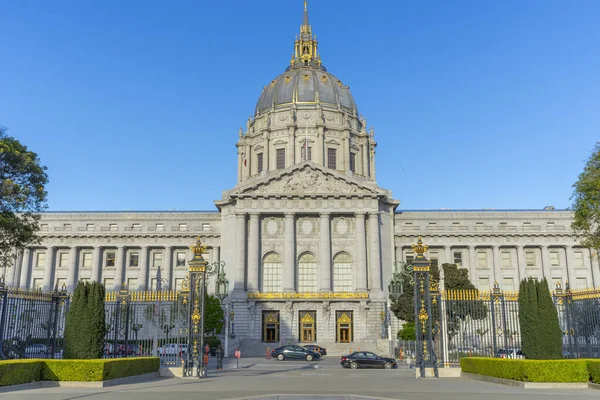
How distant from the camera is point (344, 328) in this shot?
216 ft

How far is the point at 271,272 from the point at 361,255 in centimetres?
1065

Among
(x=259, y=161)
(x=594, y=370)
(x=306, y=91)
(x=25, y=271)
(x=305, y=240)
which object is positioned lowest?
(x=594, y=370)

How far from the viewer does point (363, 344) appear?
61.0 metres

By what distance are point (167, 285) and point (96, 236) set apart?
38.4ft

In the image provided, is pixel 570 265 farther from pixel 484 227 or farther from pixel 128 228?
pixel 128 228

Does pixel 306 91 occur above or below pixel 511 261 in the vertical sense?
above

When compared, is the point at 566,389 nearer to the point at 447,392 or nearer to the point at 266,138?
the point at 447,392

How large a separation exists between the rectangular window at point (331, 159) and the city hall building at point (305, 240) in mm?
238

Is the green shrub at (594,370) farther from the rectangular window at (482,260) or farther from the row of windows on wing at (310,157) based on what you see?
the row of windows on wing at (310,157)

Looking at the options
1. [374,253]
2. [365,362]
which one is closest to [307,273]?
[374,253]

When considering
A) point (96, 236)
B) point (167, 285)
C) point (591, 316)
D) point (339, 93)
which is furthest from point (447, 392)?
point (339, 93)

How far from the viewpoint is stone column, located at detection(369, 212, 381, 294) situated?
6731 cm

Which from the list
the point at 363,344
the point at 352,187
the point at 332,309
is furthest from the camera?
the point at 352,187

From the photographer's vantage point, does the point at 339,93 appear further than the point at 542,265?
Yes
